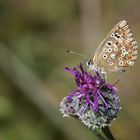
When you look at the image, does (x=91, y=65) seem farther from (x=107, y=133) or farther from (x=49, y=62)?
(x=49, y=62)

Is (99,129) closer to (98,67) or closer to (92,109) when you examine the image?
(92,109)

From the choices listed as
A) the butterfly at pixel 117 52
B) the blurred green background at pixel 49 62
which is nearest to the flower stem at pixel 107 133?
the butterfly at pixel 117 52

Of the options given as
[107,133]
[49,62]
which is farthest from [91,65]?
[49,62]

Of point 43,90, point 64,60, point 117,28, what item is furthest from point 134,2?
point 117,28

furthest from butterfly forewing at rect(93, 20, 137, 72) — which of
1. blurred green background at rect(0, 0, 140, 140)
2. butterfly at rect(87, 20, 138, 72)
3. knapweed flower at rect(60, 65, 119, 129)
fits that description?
blurred green background at rect(0, 0, 140, 140)

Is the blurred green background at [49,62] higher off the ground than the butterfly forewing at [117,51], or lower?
higher

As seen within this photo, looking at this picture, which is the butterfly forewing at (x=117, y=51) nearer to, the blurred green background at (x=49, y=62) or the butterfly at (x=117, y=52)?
the butterfly at (x=117, y=52)

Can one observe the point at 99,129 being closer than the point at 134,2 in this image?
Yes
